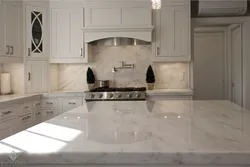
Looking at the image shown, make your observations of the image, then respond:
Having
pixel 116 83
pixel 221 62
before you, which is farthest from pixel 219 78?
pixel 116 83

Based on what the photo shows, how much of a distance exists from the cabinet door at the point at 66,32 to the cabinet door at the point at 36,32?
140mm

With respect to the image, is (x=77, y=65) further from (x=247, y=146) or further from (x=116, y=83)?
(x=247, y=146)

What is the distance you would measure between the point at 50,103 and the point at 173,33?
2221mm

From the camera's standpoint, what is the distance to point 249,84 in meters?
5.03

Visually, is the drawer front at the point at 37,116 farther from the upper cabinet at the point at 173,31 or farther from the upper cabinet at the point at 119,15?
the upper cabinet at the point at 173,31

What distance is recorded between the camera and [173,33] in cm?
460

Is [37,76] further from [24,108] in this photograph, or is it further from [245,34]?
[245,34]

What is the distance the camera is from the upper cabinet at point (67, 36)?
15.3 feet

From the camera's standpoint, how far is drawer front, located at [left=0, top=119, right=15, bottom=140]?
11.3ft

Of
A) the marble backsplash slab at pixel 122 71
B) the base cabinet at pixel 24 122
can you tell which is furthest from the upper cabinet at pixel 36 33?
the base cabinet at pixel 24 122

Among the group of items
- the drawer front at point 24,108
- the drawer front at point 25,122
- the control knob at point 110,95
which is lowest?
the drawer front at point 25,122

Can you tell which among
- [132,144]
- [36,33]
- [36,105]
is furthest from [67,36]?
[132,144]

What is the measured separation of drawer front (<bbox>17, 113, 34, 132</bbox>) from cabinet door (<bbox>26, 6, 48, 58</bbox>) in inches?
39.7

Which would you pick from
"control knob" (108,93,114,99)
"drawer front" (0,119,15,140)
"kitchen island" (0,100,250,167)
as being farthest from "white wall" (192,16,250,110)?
"kitchen island" (0,100,250,167)
